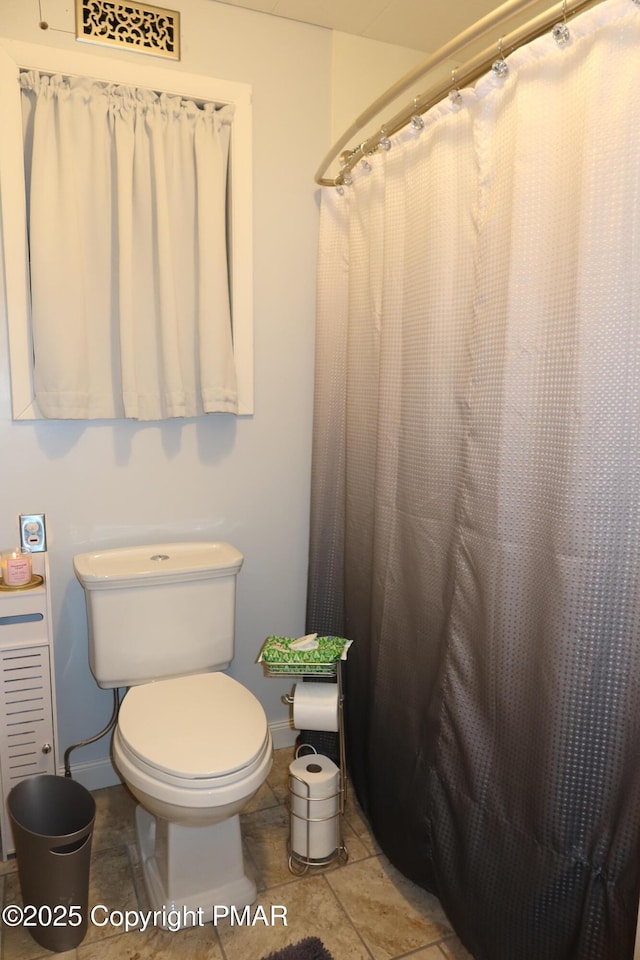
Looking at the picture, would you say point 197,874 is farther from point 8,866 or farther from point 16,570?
point 16,570

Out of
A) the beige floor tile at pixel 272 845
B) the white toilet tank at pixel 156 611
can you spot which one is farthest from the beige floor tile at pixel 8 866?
the beige floor tile at pixel 272 845

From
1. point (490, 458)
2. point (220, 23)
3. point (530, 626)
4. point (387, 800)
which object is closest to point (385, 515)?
point (490, 458)

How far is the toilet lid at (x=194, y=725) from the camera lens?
4.67 ft

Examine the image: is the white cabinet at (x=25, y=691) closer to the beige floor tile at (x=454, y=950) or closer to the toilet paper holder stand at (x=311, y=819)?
the toilet paper holder stand at (x=311, y=819)

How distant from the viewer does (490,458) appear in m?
1.35

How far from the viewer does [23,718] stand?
1683 millimetres

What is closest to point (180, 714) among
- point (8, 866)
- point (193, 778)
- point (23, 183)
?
point (193, 778)

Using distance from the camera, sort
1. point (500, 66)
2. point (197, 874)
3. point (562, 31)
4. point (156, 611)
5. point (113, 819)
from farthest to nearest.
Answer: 1. point (113, 819)
2. point (156, 611)
3. point (197, 874)
4. point (500, 66)
5. point (562, 31)

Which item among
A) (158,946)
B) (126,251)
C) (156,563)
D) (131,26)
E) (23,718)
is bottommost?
(158,946)

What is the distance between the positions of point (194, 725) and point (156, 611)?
39 centimetres

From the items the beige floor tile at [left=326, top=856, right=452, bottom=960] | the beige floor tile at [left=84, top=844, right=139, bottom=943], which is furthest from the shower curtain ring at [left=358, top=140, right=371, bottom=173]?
the beige floor tile at [left=84, top=844, right=139, bottom=943]

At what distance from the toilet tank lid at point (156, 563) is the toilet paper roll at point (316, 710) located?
432mm

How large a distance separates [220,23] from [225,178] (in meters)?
0.44

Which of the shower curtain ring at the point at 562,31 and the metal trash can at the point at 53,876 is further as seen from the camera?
the metal trash can at the point at 53,876
